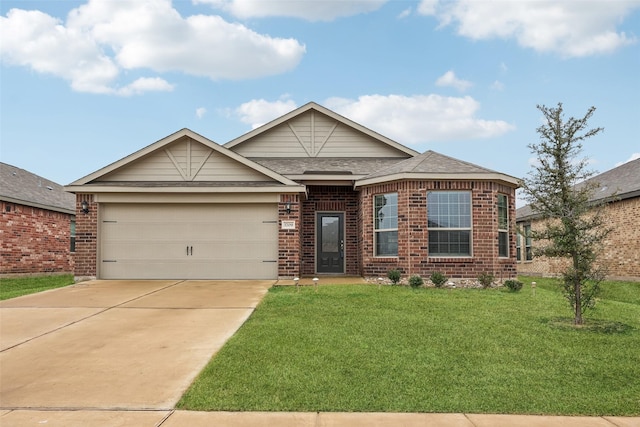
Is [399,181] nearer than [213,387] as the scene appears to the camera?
No

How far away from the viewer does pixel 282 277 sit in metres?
14.4

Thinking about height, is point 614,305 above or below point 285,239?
below

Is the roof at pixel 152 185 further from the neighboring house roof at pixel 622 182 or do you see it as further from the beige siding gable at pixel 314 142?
the neighboring house roof at pixel 622 182

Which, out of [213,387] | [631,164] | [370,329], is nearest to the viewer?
[213,387]

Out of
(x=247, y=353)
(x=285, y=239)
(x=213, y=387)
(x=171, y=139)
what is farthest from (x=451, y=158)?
(x=213, y=387)

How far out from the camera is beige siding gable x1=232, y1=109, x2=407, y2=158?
18.1 m

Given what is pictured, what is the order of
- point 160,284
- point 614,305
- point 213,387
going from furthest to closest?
1. point 160,284
2. point 614,305
3. point 213,387

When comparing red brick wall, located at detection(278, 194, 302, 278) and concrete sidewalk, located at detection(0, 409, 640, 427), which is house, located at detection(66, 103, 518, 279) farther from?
concrete sidewalk, located at detection(0, 409, 640, 427)

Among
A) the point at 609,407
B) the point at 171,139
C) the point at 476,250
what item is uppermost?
the point at 171,139

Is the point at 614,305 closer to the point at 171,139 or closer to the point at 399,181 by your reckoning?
the point at 399,181

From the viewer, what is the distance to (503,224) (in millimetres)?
14141

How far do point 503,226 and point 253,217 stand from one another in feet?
25.3

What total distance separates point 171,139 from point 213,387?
10.9m

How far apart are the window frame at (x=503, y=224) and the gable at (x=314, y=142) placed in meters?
4.84
